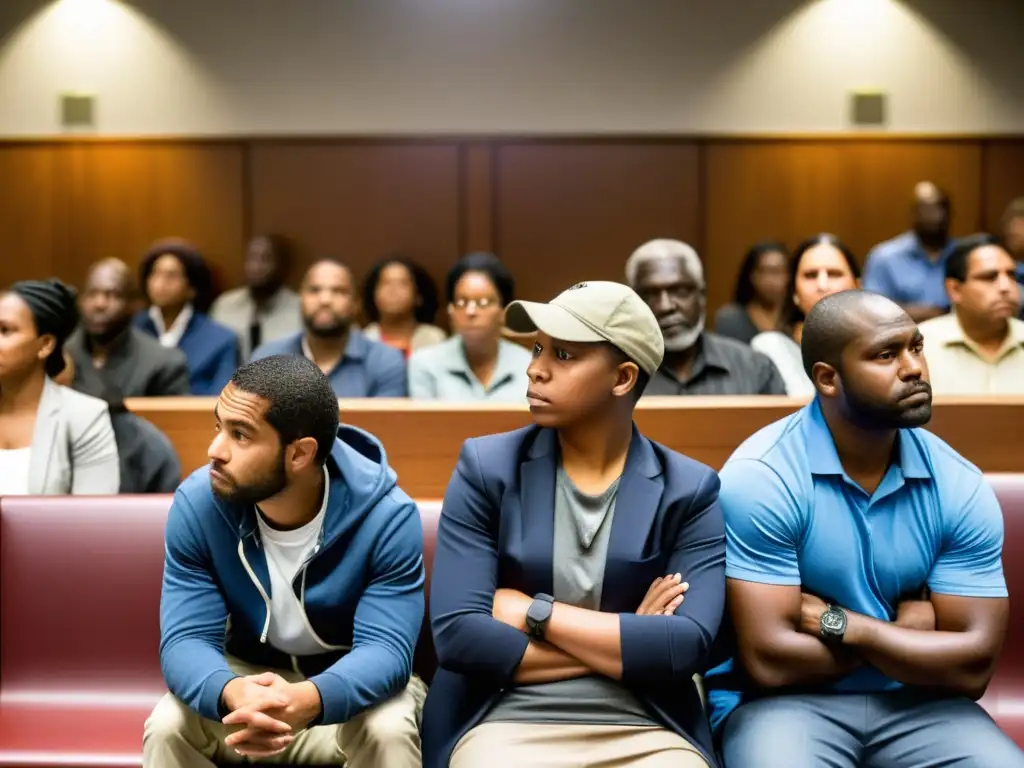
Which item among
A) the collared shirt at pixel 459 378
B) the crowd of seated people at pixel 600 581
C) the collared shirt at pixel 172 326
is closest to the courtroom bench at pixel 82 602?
the crowd of seated people at pixel 600 581

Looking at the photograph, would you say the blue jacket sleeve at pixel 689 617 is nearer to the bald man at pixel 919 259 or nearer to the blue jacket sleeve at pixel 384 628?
the blue jacket sleeve at pixel 384 628

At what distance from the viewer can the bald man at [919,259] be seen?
602cm

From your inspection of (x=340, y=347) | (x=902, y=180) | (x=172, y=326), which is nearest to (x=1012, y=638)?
(x=340, y=347)

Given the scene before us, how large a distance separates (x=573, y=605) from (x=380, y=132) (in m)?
5.37

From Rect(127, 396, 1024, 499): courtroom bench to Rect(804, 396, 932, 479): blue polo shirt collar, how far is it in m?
0.72

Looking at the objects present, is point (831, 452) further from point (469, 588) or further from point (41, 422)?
point (41, 422)

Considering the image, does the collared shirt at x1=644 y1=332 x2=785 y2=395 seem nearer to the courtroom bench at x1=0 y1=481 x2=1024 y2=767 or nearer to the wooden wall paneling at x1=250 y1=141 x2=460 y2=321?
the courtroom bench at x1=0 y1=481 x2=1024 y2=767

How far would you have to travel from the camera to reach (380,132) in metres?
7.00

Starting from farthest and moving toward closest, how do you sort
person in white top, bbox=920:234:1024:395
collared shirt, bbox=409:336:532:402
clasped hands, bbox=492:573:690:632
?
collared shirt, bbox=409:336:532:402 → person in white top, bbox=920:234:1024:395 → clasped hands, bbox=492:573:690:632

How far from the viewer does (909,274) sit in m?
6.09

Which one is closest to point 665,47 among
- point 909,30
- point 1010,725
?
point 909,30

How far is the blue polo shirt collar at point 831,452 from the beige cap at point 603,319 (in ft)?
1.15

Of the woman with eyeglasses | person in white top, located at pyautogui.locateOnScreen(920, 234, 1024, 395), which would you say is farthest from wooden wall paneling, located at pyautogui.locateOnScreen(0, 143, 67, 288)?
person in white top, located at pyautogui.locateOnScreen(920, 234, 1024, 395)

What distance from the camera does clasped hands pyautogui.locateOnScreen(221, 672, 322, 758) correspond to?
1.92 m
